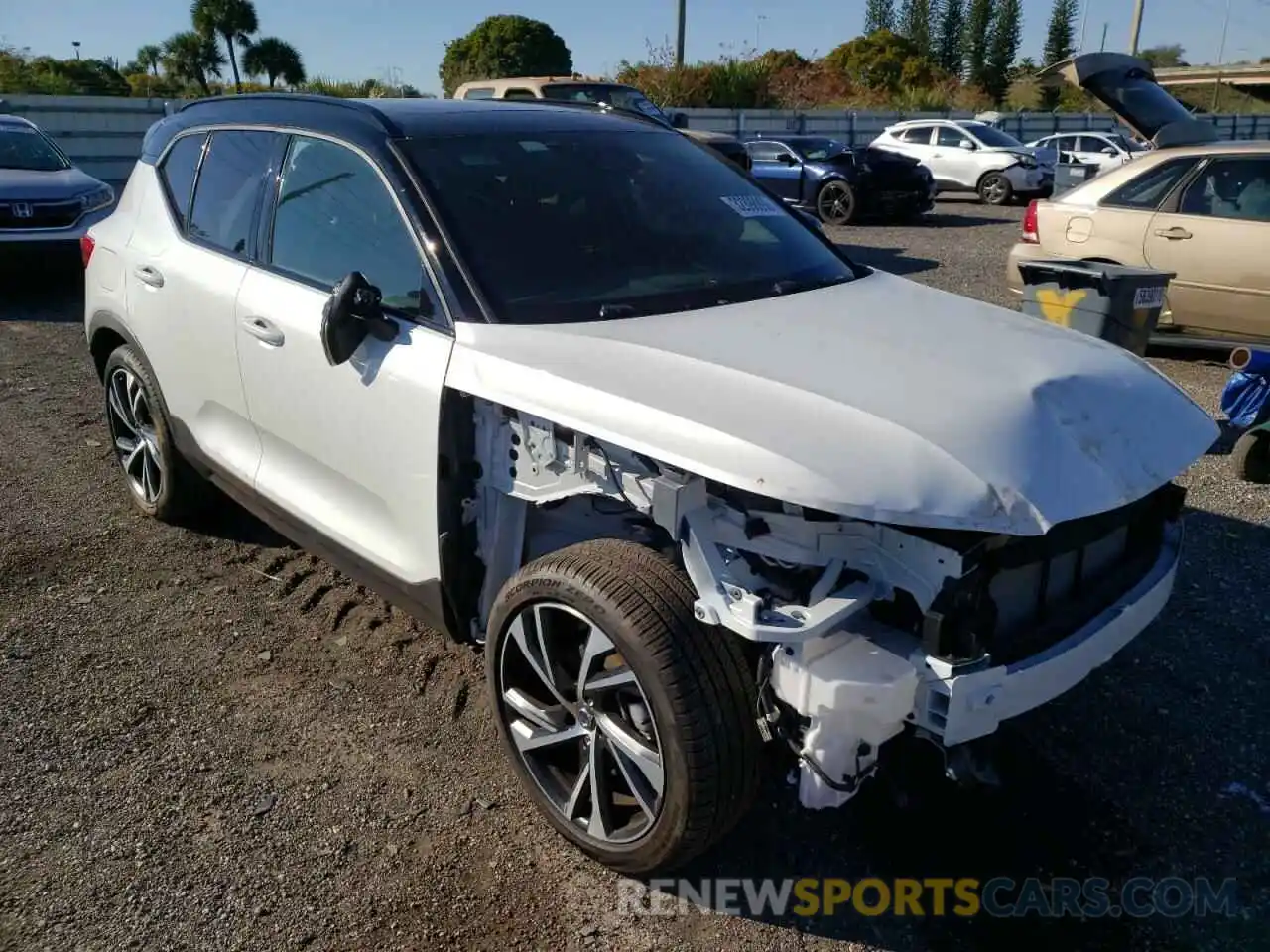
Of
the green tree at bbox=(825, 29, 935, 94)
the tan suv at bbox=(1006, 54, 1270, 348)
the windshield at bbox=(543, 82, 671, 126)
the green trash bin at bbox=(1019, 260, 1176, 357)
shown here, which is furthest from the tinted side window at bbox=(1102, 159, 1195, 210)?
the green tree at bbox=(825, 29, 935, 94)

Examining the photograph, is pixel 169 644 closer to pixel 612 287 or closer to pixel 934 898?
pixel 612 287

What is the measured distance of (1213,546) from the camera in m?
4.48

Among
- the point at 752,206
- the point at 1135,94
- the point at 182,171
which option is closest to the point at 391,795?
the point at 752,206

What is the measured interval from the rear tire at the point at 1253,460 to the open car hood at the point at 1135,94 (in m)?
3.18

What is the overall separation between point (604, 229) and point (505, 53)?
50.8m

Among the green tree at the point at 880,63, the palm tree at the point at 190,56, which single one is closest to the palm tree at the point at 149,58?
the palm tree at the point at 190,56

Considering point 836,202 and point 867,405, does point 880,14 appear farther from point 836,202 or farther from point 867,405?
point 867,405

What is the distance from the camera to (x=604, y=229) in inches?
127

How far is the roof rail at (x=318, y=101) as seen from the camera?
326 centimetres

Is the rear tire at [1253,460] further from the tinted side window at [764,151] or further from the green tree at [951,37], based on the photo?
the green tree at [951,37]

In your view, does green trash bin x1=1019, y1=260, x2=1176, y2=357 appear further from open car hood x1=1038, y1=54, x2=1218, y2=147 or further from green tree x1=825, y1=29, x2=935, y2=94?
green tree x1=825, y1=29, x2=935, y2=94

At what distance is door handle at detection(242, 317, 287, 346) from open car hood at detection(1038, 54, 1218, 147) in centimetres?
622

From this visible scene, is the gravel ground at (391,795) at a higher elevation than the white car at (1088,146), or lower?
lower

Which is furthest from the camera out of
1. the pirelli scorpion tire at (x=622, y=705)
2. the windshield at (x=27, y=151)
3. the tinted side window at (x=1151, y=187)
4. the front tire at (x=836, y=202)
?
the front tire at (x=836, y=202)
